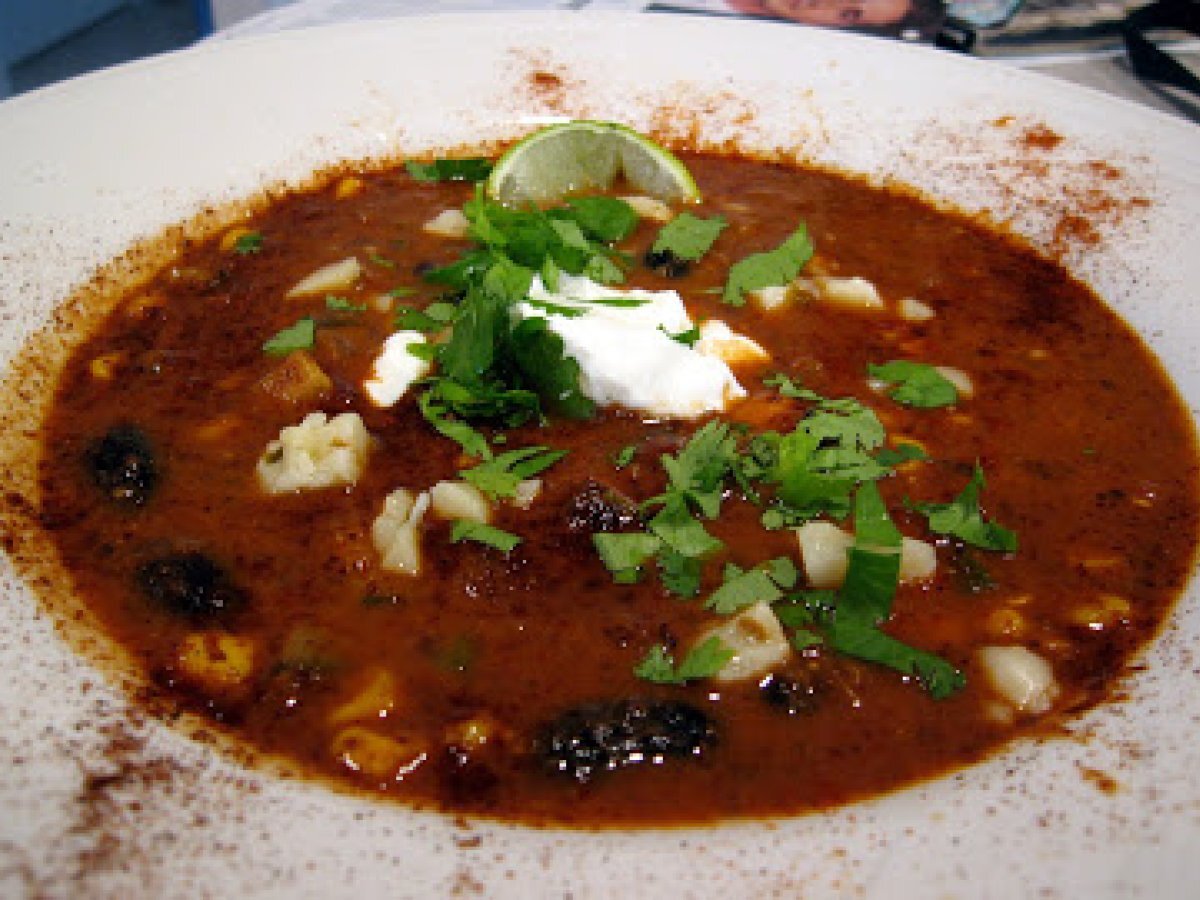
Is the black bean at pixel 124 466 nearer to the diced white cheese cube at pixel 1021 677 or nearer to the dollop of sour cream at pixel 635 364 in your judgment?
the dollop of sour cream at pixel 635 364

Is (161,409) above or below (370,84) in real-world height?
below

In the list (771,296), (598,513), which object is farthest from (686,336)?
(598,513)

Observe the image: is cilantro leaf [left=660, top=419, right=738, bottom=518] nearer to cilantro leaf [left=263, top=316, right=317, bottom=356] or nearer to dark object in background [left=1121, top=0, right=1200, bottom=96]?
cilantro leaf [left=263, top=316, right=317, bottom=356]

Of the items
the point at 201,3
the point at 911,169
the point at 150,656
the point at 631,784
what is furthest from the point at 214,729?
the point at 201,3

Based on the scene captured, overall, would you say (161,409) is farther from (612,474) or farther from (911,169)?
(911,169)

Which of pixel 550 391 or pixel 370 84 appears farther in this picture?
pixel 370 84

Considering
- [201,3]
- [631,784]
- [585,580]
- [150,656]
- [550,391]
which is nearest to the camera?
[631,784]
